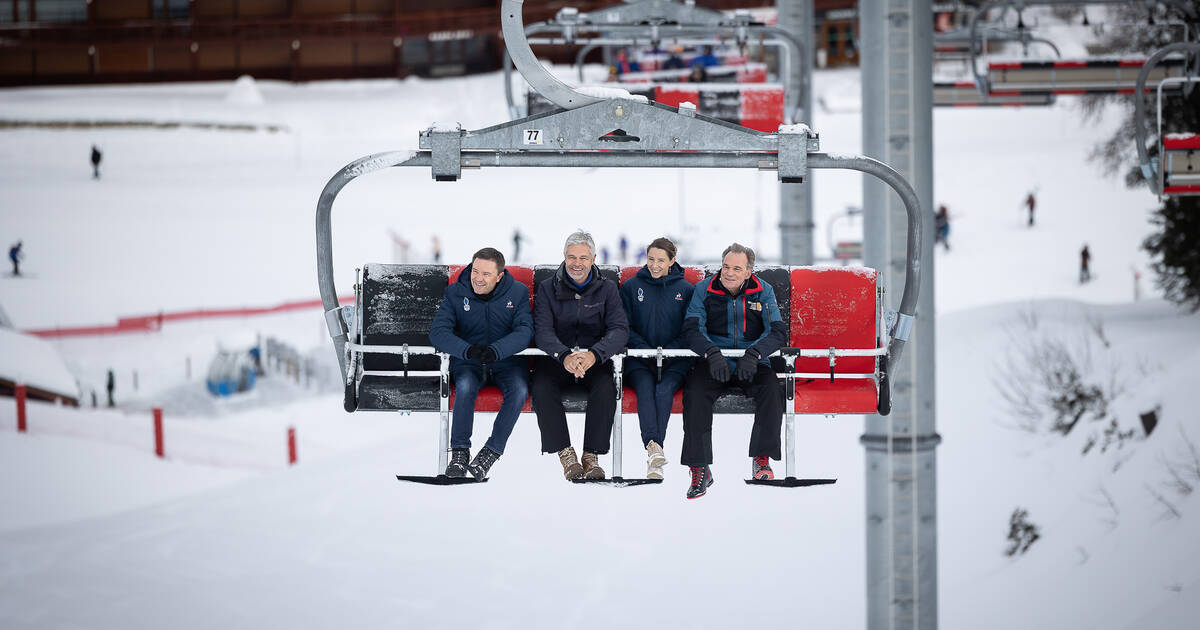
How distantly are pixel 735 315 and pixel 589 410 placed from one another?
0.72 m

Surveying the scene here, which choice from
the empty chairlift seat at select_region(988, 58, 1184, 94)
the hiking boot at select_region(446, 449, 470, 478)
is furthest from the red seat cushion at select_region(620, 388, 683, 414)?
the empty chairlift seat at select_region(988, 58, 1184, 94)

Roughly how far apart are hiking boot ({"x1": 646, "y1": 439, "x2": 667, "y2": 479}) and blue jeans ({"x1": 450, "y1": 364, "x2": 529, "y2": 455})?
55 cm

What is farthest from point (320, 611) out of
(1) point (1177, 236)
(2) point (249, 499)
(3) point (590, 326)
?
(1) point (1177, 236)

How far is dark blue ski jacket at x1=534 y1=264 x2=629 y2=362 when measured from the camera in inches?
206

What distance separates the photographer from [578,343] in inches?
210

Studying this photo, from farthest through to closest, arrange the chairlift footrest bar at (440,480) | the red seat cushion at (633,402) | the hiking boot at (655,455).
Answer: the red seat cushion at (633,402) < the hiking boot at (655,455) < the chairlift footrest bar at (440,480)

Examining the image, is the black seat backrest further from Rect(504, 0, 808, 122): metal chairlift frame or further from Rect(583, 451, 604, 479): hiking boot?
Rect(504, 0, 808, 122): metal chairlift frame

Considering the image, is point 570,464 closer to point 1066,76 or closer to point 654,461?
point 654,461

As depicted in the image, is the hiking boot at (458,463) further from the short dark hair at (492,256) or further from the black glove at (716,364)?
the black glove at (716,364)

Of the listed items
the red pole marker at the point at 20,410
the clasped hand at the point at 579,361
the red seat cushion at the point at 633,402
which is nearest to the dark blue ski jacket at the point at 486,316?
the clasped hand at the point at 579,361

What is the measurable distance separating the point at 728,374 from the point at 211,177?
1472 inches

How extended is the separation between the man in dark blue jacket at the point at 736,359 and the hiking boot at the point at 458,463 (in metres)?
0.86

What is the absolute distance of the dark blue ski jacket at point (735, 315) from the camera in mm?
5305

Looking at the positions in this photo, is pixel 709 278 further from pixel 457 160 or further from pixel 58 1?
pixel 58 1
